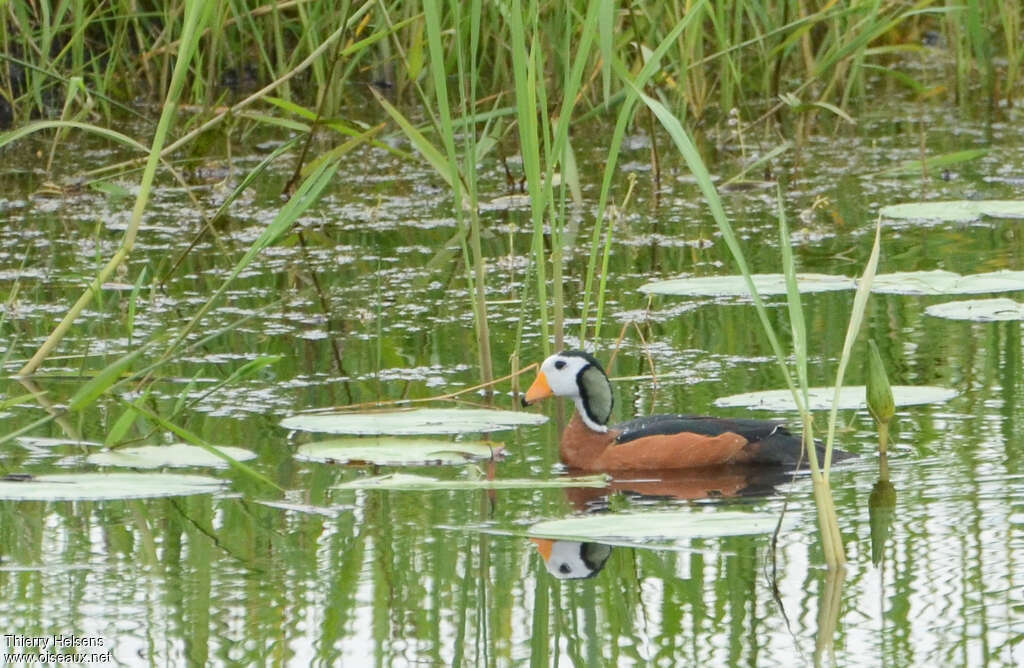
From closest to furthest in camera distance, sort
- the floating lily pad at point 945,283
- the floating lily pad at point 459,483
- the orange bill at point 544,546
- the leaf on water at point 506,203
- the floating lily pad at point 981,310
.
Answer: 1. the orange bill at point 544,546
2. the floating lily pad at point 459,483
3. the floating lily pad at point 981,310
4. the floating lily pad at point 945,283
5. the leaf on water at point 506,203

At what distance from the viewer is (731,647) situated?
10.0 feet

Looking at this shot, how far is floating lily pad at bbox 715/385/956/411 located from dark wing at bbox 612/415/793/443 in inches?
8.8

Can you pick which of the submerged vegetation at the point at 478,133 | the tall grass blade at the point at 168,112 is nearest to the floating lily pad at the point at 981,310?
the submerged vegetation at the point at 478,133

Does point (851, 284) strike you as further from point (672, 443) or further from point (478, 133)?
point (478, 133)

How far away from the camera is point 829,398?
4.69 m

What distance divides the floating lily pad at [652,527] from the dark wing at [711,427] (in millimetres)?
653

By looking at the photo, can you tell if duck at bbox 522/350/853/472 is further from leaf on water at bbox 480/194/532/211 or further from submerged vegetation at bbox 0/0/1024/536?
leaf on water at bbox 480/194/532/211

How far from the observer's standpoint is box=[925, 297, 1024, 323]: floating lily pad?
550cm

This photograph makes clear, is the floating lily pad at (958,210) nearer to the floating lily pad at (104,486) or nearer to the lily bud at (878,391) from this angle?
the lily bud at (878,391)

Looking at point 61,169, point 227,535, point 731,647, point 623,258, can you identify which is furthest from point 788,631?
point 61,169

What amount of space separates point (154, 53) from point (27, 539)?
5.30 meters

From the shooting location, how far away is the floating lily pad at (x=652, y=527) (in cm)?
360

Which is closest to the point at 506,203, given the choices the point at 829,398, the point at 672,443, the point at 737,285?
the point at 737,285

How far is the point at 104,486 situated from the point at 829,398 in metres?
1.74
